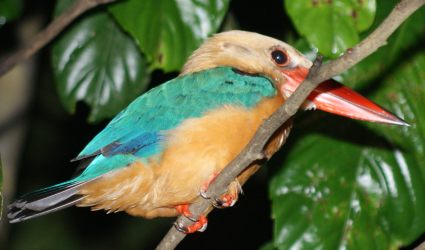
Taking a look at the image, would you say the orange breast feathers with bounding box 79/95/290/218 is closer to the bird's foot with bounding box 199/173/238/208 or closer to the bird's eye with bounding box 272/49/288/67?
the bird's foot with bounding box 199/173/238/208

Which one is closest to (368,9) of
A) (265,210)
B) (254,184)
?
(254,184)

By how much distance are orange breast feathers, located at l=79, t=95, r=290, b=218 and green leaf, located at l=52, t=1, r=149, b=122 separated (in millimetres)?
1097

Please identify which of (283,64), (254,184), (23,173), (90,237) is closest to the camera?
(283,64)

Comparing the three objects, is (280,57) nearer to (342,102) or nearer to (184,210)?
(342,102)

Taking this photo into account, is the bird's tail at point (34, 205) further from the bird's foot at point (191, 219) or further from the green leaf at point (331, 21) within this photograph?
the green leaf at point (331, 21)

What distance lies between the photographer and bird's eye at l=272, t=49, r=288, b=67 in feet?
11.1

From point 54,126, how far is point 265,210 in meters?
1.97

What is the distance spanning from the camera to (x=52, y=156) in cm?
665

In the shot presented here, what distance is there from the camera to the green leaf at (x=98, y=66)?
12.9 feet

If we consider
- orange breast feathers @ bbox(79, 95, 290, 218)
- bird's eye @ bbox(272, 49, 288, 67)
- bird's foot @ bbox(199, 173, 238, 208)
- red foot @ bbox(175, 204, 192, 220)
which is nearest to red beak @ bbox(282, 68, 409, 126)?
bird's eye @ bbox(272, 49, 288, 67)

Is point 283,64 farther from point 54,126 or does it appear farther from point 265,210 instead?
point 54,126

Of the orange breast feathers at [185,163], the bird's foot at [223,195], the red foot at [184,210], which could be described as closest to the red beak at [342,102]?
the orange breast feathers at [185,163]

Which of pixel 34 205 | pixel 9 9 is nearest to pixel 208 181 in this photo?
pixel 34 205

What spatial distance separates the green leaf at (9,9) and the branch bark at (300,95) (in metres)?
1.59
